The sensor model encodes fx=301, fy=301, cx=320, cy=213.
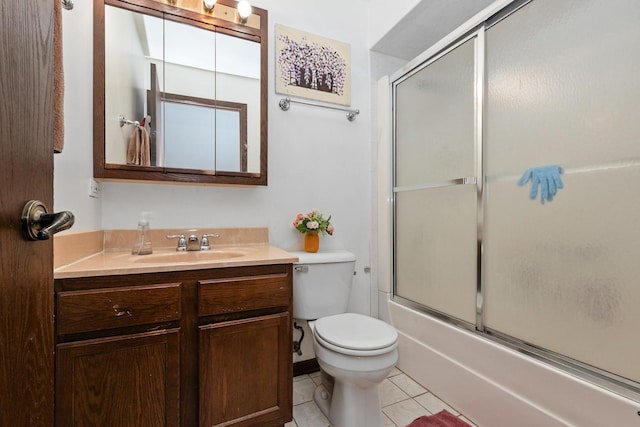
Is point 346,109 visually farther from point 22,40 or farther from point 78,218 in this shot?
point 22,40

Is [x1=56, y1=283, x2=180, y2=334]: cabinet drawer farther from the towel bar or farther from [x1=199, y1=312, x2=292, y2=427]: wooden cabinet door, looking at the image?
the towel bar

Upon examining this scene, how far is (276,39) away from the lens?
1.80 meters

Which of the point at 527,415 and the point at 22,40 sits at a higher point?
the point at 22,40

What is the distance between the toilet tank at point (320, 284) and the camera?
62.6 inches

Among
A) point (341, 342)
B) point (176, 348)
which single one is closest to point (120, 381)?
point (176, 348)

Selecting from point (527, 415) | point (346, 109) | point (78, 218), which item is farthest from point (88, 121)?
point (527, 415)

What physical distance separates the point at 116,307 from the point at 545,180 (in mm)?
1652

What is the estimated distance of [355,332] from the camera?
4.55ft

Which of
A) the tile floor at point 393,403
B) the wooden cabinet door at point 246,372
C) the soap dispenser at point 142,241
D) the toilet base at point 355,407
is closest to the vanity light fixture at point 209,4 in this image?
the soap dispenser at point 142,241

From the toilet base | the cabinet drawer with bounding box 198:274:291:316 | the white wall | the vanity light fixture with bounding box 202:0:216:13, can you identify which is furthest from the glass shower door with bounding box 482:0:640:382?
the vanity light fixture with bounding box 202:0:216:13

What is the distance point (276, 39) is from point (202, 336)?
1.65 meters

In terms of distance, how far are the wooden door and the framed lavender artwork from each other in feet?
4.59

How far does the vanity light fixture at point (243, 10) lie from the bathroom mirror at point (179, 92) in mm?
29

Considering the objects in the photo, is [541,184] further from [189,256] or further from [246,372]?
[189,256]
